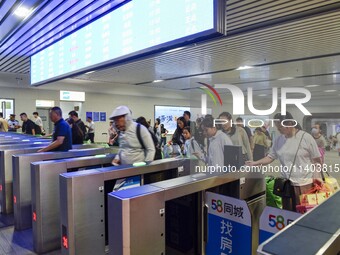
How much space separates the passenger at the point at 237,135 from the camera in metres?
2.03

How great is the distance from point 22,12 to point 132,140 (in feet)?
7.72

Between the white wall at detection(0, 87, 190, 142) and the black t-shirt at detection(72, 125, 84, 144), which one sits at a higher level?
the white wall at detection(0, 87, 190, 142)

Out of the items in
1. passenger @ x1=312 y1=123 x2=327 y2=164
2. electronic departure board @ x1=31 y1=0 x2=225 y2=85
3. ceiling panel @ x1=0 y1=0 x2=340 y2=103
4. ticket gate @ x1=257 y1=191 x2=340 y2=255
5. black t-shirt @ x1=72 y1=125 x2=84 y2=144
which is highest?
ceiling panel @ x1=0 y1=0 x2=340 y2=103

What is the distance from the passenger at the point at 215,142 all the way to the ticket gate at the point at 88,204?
0.50m

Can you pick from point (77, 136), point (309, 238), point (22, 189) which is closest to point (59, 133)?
point (22, 189)

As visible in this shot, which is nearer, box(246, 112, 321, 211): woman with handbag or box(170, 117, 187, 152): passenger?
box(246, 112, 321, 211): woman with handbag

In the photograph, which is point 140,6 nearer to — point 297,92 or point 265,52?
point 297,92

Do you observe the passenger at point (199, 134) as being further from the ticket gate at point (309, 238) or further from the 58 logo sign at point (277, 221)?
the ticket gate at point (309, 238)

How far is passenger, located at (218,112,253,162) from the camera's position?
6.65 feet

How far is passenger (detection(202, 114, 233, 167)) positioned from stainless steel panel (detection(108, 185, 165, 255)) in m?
0.74

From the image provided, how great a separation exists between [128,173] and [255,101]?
110 centimetres

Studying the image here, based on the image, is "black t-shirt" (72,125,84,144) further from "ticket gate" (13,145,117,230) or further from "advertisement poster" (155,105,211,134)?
"advertisement poster" (155,105,211,134)

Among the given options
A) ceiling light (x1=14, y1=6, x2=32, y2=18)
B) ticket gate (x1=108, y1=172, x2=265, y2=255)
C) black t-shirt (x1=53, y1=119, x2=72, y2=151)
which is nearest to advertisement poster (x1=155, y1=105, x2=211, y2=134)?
ceiling light (x1=14, y1=6, x2=32, y2=18)

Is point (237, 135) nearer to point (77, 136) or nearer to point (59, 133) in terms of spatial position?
point (59, 133)
